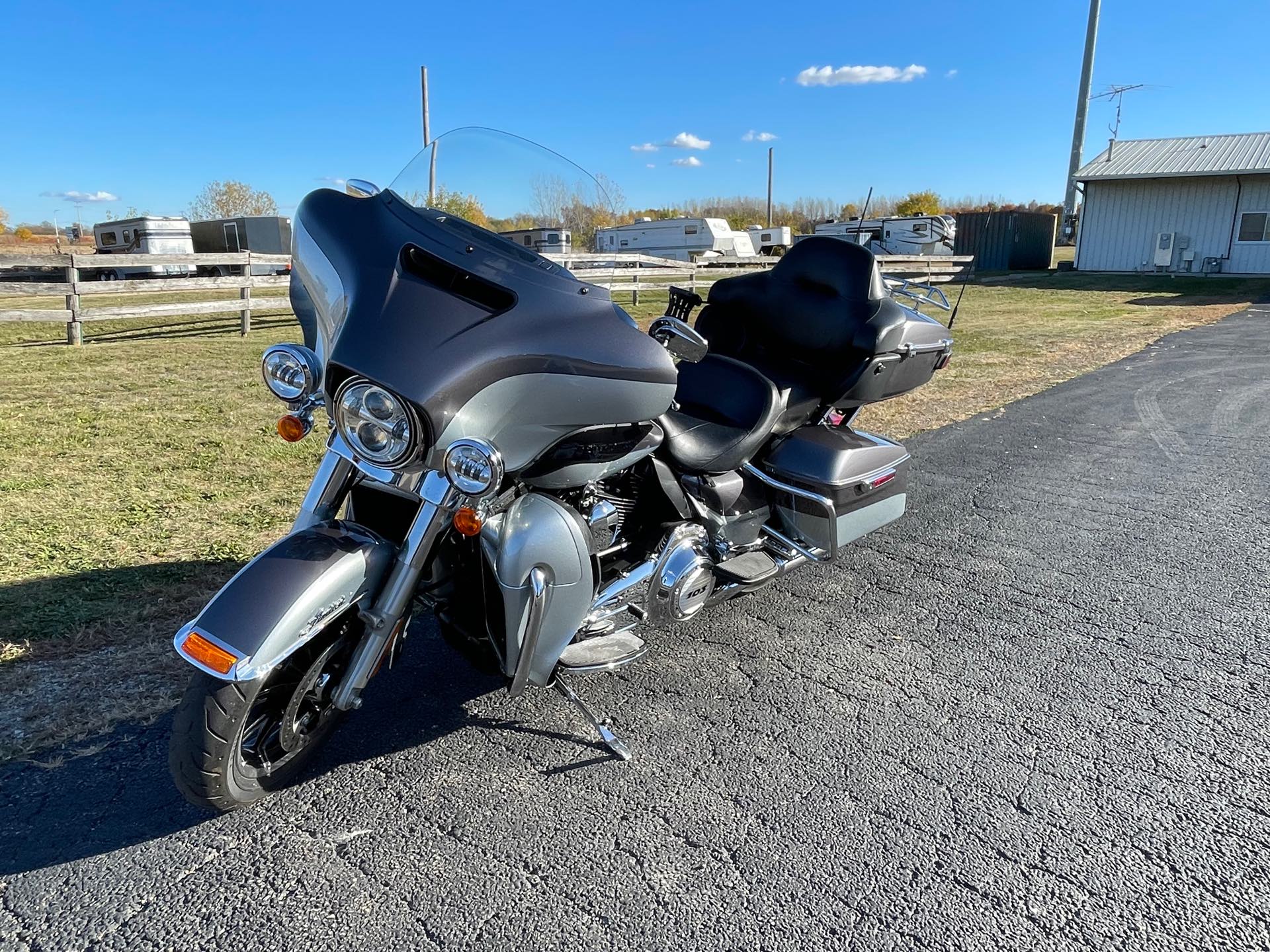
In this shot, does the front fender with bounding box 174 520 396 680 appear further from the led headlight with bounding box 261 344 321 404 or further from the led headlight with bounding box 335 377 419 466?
the led headlight with bounding box 261 344 321 404

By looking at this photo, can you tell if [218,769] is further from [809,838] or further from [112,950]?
[809,838]

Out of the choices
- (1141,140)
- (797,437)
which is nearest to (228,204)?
(1141,140)

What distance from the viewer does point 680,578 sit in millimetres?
3006

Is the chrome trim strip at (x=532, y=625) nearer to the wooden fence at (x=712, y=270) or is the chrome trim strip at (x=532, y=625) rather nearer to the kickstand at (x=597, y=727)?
the kickstand at (x=597, y=727)

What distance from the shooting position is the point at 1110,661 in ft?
11.0

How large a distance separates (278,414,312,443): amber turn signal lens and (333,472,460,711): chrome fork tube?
1.57 feet

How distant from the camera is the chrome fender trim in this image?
2365 mm

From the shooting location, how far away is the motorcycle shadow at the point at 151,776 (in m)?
2.28

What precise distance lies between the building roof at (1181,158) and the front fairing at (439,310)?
33394mm

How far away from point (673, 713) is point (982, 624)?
1547mm

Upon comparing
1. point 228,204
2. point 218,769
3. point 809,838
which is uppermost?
point 228,204

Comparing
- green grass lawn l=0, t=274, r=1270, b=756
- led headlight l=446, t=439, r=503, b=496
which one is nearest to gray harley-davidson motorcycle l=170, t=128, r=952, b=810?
led headlight l=446, t=439, r=503, b=496

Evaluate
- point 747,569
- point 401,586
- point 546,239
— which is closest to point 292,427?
point 401,586

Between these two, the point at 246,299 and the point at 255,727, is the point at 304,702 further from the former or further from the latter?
the point at 246,299
